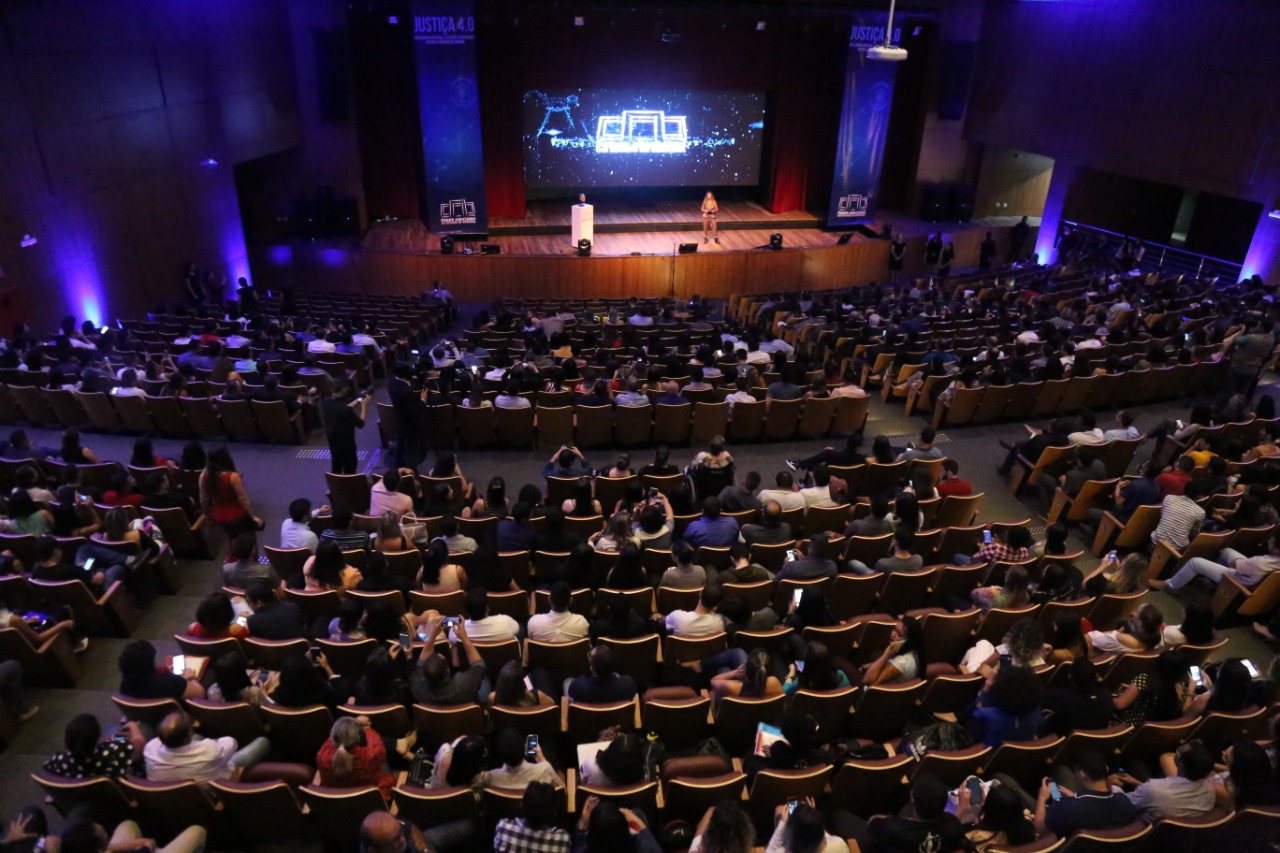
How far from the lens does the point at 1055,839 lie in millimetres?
3363

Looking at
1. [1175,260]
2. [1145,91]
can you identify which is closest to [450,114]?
[1145,91]

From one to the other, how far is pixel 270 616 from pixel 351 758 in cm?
141

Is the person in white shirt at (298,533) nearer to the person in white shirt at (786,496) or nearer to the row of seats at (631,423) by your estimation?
the row of seats at (631,423)

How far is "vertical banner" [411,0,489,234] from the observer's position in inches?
613

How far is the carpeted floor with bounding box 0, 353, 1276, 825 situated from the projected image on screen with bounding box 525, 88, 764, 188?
10.1 m

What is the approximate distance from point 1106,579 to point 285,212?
58.2 ft

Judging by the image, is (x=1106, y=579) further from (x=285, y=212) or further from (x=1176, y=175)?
(x=285, y=212)

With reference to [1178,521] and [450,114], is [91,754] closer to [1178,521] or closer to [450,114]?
[1178,521]

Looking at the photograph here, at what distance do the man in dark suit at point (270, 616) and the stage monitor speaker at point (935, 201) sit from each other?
18.8 meters

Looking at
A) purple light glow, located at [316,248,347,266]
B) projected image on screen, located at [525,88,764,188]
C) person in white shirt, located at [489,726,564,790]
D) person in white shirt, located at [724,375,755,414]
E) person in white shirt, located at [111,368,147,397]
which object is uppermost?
projected image on screen, located at [525,88,764,188]

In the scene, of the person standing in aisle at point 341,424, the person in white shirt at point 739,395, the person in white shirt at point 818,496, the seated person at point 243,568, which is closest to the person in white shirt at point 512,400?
the person standing in aisle at point 341,424

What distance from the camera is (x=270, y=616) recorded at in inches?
182

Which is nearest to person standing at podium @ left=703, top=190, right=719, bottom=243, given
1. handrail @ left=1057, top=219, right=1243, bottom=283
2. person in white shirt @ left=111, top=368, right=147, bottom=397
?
handrail @ left=1057, top=219, right=1243, bottom=283

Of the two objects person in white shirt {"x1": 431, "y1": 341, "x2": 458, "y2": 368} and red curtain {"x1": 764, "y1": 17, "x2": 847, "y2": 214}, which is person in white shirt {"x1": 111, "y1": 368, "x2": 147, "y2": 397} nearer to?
person in white shirt {"x1": 431, "y1": 341, "x2": 458, "y2": 368}
